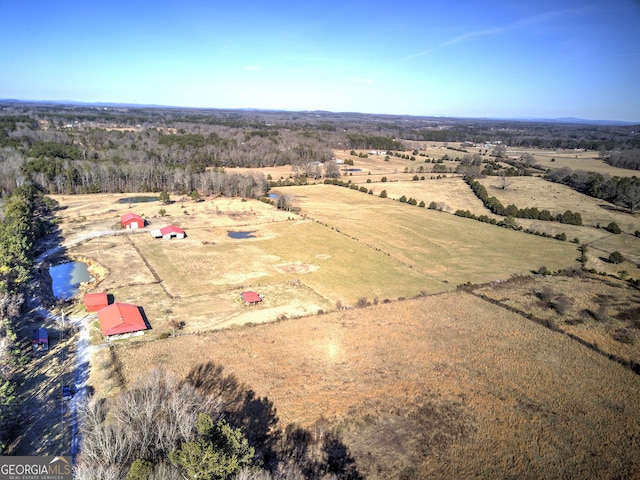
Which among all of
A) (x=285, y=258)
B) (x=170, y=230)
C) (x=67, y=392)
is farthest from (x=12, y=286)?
(x=285, y=258)

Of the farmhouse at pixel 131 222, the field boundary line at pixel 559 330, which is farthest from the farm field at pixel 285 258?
the field boundary line at pixel 559 330

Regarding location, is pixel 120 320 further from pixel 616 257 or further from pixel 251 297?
pixel 616 257

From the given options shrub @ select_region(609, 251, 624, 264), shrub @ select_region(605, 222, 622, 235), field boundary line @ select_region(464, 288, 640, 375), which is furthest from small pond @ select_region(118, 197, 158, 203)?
shrub @ select_region(605, 222, 622, 235)

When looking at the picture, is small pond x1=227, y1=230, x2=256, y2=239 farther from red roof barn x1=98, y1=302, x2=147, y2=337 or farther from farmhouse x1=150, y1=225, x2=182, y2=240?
red roof barn x1=98, y1=302, x2=147, y2=337

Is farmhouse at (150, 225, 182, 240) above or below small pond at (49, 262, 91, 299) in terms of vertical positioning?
above

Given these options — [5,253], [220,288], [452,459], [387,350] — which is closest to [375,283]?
[387,350]

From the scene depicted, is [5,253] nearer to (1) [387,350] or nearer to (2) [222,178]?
(1) [387,350]

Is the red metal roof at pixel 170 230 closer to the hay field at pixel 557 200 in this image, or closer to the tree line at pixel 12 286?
the tree line at pixel 12 286
